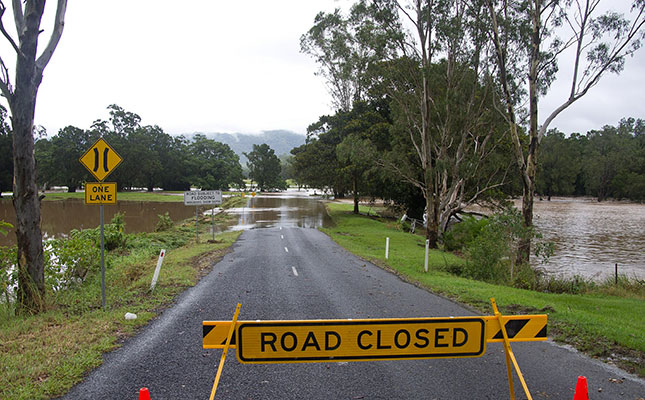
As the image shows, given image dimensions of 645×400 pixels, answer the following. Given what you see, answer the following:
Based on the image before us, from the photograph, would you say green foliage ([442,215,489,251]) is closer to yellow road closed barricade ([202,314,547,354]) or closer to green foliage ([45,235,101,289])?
green foliage ([45,235,101,289])

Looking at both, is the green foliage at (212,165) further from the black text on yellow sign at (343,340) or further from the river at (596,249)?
the black text on yellow sign at (343,340)

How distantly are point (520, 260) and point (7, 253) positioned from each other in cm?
1615

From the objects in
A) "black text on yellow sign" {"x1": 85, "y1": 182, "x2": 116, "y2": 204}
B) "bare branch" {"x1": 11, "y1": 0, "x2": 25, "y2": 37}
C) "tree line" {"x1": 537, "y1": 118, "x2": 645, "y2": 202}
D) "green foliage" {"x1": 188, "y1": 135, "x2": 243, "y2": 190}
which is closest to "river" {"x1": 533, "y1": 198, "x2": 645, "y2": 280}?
"black text on yellow sign" {"x1": 85, "y1": 182, "x2": 116, "y2": 204}

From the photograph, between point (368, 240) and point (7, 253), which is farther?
point (368, 240)

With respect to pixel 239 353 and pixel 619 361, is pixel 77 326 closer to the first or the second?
pixel 239 353

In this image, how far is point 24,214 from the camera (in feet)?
25.2

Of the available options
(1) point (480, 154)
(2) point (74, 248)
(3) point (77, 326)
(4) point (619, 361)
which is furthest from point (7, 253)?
(1) point (480, 154)

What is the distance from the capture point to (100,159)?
8016 mm

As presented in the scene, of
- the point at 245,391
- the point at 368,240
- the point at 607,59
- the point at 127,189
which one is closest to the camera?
the point at 245,391

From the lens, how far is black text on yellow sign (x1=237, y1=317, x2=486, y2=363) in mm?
3920

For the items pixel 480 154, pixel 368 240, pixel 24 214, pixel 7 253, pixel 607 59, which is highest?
pixel 607 59

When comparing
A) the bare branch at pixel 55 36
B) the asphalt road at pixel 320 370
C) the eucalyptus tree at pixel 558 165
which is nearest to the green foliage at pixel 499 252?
the asphalt road at pixel 320 370

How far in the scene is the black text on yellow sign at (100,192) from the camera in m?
7.98

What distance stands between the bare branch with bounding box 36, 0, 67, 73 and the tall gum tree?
2 centimetres
